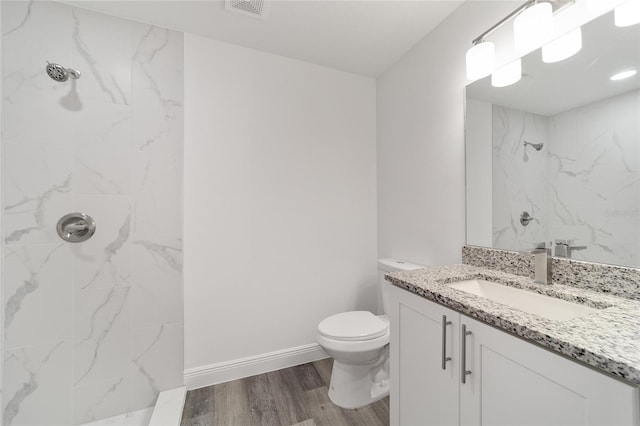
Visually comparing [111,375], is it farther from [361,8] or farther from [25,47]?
[361,8]

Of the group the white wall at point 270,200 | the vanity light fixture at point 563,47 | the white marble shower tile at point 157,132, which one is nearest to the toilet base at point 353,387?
the white wall at point 270,200

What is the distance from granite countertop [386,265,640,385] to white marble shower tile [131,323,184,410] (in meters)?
1.46

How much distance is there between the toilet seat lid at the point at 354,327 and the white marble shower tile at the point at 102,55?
5.90 ft

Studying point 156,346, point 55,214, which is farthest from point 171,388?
point 55,214

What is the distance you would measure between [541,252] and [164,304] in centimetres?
199

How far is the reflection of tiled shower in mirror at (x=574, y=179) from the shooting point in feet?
2.99

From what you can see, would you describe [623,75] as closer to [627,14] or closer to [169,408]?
[627,14]

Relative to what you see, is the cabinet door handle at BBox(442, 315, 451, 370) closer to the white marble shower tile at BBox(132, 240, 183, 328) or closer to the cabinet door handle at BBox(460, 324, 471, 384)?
the cabinet door handle at BBox(460, 324, 471, 384)

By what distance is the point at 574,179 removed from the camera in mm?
1054

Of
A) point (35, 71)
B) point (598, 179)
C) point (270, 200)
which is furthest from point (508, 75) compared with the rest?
point (35, 71)

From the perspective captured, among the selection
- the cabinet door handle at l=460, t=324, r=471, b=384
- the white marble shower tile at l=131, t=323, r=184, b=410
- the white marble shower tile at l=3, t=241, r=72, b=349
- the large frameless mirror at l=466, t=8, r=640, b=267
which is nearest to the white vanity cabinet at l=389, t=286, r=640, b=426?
the cabinet door handle at l=460, t=324, r=471, b=384

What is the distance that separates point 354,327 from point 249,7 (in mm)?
1923

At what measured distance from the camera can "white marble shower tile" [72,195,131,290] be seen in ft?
4.85

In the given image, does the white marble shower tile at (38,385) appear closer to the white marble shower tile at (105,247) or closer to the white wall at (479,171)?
the white marble shower tile at (105,247)
